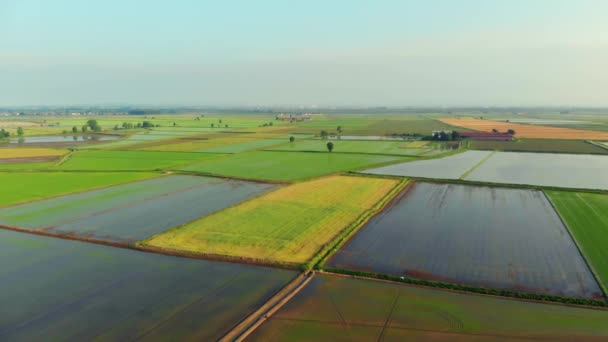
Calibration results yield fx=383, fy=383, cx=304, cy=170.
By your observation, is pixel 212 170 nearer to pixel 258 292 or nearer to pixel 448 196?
pixel 448 196

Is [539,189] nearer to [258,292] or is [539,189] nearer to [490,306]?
[490,306]

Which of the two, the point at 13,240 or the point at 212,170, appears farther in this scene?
the point at 212,170

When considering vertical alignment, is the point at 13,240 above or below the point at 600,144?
below

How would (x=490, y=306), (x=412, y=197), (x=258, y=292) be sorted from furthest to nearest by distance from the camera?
(x=412, y=197), (x=258, y=292), (x=490, y=306)

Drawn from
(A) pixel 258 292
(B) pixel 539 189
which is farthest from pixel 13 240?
(B) pixel 539 189

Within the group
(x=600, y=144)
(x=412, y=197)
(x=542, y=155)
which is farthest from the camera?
(x=600, y=144)

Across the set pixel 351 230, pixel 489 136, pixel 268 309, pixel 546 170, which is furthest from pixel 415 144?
pixel 268 309

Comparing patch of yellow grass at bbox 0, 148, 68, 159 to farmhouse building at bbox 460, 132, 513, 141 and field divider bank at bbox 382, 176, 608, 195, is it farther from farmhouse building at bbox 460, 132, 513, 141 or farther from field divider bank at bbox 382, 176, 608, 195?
farmhouse building at bbox 460, 132, 513, 141

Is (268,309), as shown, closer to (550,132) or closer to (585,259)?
(585,259)
